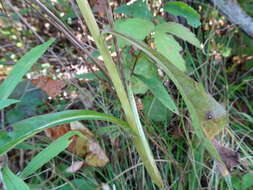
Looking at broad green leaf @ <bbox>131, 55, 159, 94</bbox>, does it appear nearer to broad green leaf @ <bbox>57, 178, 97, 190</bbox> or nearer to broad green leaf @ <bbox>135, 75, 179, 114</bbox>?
broad green leaf @ <bbox>135, 75, 179, 114</bbox>

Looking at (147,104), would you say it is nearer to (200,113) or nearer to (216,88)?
(216,88)

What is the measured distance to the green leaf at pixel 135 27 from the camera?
89 cm

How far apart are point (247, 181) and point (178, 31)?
45 centimetres

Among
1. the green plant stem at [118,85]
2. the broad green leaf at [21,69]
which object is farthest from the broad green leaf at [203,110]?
the broad green leaf at [21,69]

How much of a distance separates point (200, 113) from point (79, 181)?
1.63 feet

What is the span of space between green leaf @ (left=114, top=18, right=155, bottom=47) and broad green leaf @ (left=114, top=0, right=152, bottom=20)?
42 mm

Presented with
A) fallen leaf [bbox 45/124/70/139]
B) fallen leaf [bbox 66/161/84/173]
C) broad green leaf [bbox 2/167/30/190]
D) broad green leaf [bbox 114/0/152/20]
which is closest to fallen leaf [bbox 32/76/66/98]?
fallen leaf [bbox 45/124/70/139]

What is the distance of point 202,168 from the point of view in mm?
1056

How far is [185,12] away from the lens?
3.13ft

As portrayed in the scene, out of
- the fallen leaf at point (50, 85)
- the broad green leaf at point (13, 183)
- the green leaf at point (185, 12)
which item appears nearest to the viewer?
the broad green leaf at point (13, 183)

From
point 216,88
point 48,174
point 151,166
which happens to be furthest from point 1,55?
point 151,166

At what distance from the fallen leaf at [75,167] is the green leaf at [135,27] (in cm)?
39

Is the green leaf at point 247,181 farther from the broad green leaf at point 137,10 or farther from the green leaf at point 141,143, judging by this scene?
the broad green leaf at point 137,10

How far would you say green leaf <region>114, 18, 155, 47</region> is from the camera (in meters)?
0.89
